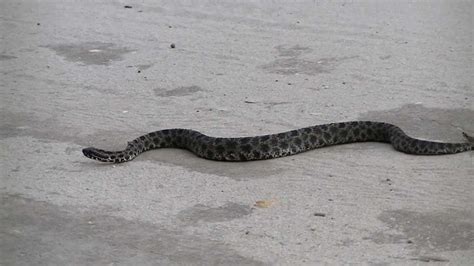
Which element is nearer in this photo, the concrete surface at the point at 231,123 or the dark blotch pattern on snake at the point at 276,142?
the concrete surface at the point at 231,123

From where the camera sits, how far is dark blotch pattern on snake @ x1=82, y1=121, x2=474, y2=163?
9.88 meters

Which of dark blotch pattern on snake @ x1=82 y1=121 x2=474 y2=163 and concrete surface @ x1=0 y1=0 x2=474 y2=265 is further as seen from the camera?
dark blotch pattern on snake @ x1=82 y1=121 x2=474 y2=163

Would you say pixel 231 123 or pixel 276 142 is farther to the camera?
pixel 231 123

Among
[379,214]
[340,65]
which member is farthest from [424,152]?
[340,65]

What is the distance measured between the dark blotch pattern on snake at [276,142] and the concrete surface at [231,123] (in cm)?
11

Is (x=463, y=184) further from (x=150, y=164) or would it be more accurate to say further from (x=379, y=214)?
(x=150, y=164)

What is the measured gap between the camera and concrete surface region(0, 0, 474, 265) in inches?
312

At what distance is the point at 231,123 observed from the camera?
11.1 m

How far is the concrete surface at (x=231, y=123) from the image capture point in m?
7.92

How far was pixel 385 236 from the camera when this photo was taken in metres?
7.87

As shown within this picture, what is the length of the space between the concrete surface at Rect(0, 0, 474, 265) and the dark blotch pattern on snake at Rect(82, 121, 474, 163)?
109 mm

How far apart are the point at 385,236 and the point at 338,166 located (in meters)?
1.86

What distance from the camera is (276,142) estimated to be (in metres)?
10.1

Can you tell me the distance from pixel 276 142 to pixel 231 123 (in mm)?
1135
